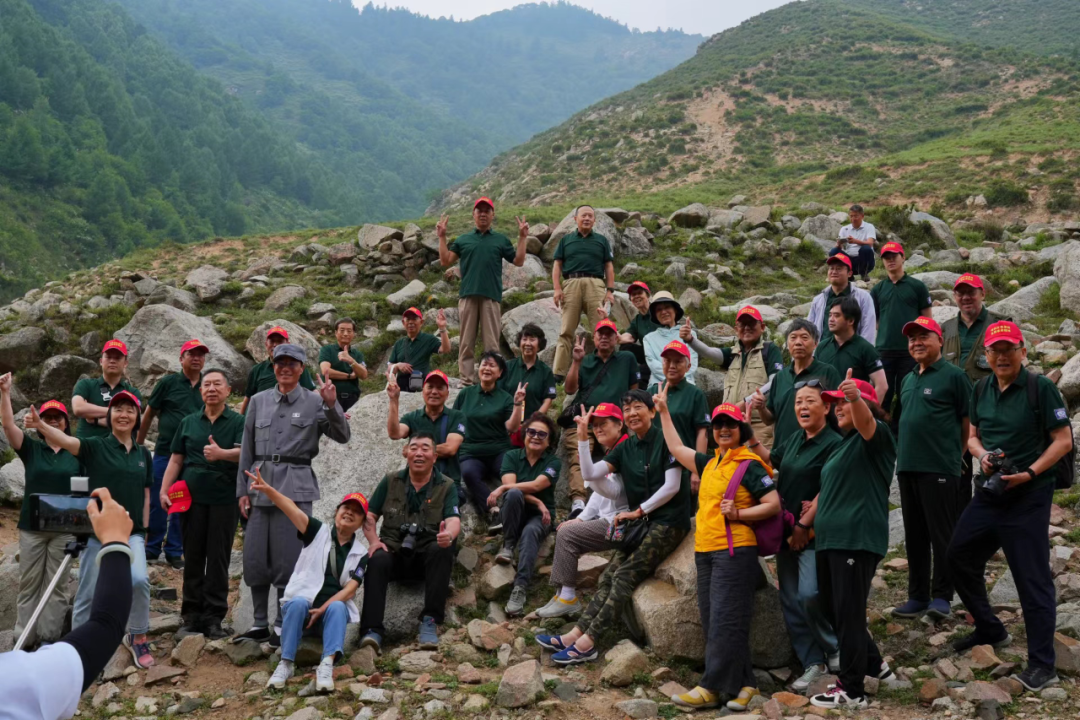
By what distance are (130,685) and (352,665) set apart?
170cm

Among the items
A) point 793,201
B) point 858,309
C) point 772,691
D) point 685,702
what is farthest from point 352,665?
point 793,201

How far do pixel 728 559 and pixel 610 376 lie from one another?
Answer: 3253mm

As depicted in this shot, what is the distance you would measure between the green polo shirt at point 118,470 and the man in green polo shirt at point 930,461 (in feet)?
19.6

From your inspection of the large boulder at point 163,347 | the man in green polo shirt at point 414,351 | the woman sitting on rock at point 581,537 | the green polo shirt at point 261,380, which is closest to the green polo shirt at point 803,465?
the woman sitting on rock at point 581,537

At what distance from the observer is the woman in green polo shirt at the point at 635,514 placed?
21.0 ft

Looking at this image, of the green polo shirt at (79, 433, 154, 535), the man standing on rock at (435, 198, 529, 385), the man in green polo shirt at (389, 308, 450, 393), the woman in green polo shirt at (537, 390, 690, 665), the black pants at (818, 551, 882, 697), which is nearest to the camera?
the black pants at (818, 551, 882, 697)

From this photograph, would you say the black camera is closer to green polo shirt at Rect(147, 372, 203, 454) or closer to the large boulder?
green polo shirt at Rect(147, 372, 203, 454)

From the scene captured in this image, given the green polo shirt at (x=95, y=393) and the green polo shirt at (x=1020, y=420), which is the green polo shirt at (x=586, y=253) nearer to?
the green polo shirt at (x=95, y=393)

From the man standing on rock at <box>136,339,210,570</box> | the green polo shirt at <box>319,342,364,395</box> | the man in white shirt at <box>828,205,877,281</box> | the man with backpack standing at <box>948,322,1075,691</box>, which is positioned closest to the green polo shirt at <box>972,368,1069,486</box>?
the man with backpack standing at <box>948,322,1075,691</box>

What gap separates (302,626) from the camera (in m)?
6.38

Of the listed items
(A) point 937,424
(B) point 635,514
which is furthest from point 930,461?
(B) point 635,514

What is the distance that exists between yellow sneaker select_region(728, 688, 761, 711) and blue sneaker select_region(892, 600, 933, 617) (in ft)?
5.24

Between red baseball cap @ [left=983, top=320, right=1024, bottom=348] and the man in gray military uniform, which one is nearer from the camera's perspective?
red baseball cap @ [left=983, top=320, right=1024, bottom=348]

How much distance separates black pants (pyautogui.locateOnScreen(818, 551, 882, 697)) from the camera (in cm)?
534
